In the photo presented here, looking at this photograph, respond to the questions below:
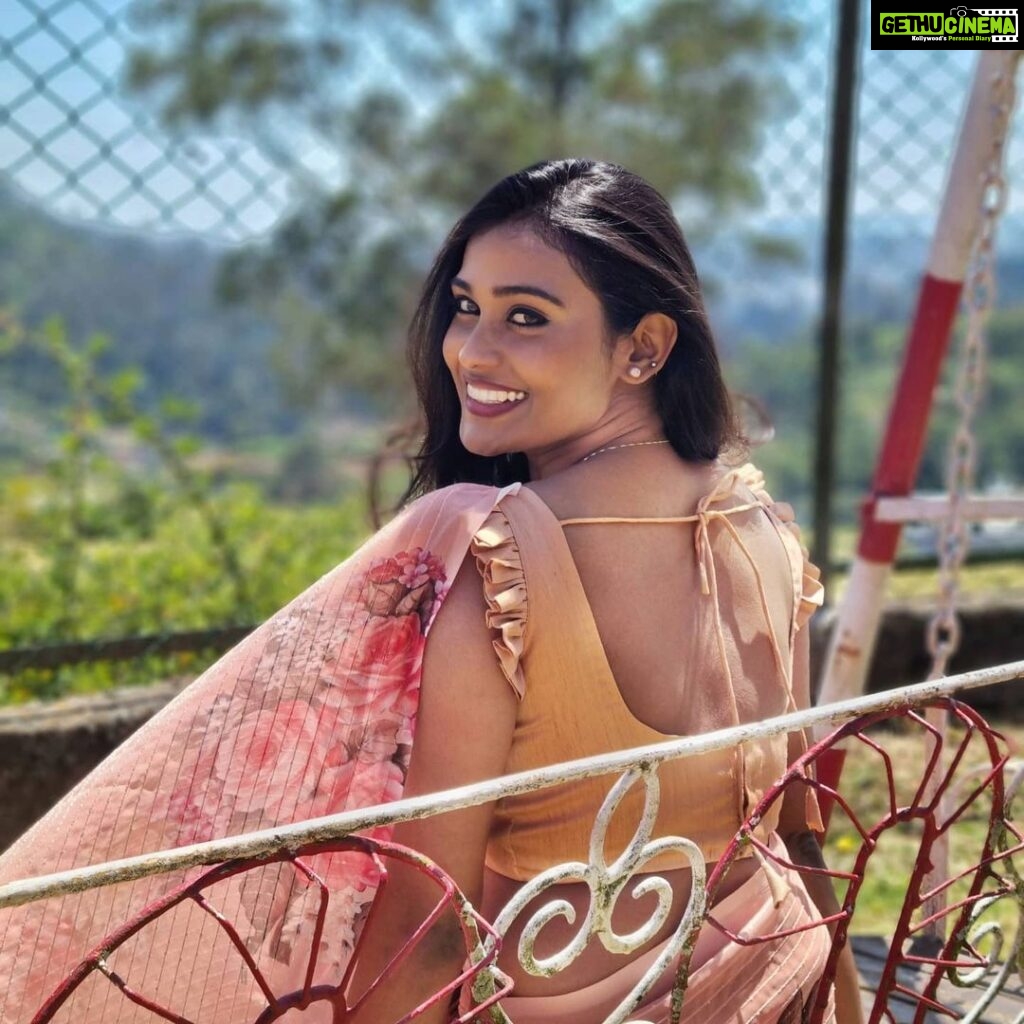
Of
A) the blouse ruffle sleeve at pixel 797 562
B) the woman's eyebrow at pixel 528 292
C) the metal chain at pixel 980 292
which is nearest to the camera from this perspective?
→ the woman's eyebrow at pixel 528 292

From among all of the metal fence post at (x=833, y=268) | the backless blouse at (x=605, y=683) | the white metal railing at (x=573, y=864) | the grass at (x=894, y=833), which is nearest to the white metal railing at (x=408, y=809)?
the white metal railing at (x=573, y=864)

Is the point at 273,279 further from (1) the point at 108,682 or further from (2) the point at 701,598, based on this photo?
(2) the point at 701,598

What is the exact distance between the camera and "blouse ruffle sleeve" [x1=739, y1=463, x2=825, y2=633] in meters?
1.72

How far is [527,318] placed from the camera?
161 centimetres

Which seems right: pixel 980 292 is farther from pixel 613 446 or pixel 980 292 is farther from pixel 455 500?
pixel 455 500

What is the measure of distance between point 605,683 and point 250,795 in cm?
38

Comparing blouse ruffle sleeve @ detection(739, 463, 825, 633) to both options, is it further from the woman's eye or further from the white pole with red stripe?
the white pole with red stripe

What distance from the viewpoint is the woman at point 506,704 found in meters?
1.35

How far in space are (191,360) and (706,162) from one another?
3.18 metres

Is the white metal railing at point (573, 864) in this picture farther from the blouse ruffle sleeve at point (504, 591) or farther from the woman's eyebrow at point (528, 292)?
the woman's eyebrow at point (528, 292)

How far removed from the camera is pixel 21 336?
15.4 ft

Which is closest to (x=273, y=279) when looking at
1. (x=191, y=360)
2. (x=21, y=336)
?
(x=191, y=360)

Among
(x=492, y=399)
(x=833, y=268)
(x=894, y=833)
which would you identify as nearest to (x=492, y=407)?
(x=492, y=399)

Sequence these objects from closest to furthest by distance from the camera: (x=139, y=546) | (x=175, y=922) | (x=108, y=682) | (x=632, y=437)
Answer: (x=175, y=922) < (x=632, y=437) < (x=108, y=682) < (x=139, y=546)
